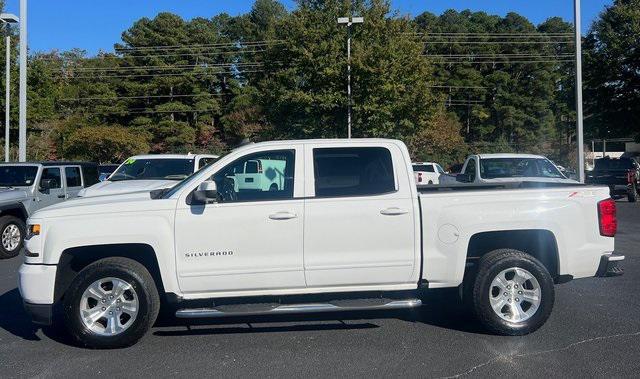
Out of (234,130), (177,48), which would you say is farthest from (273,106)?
(177,48)

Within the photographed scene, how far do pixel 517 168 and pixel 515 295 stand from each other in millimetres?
9374

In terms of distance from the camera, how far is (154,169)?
13.0 m

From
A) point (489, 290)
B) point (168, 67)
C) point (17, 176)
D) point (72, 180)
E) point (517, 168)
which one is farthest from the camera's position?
point (168, 67)

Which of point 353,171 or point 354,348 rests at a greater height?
point 353,171

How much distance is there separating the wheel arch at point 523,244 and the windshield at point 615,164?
20.1 metres

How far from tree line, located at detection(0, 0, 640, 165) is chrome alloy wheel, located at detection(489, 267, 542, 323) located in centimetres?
2403

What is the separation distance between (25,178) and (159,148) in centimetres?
4340

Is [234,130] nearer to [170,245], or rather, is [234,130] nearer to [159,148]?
[159,148]

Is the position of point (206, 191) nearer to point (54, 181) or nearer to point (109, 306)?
point (109, 306)

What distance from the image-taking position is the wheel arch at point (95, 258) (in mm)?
6039

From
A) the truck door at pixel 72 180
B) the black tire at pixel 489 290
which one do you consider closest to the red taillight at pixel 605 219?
the black tire at pixel 489 290

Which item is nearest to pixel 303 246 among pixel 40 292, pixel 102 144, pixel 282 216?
pixel 282 216

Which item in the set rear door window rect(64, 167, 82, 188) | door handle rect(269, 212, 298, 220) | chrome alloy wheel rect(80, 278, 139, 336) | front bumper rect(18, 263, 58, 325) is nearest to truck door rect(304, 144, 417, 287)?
door handle rect(269, 212, 298, 220)

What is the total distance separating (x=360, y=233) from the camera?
6074 millimetres
